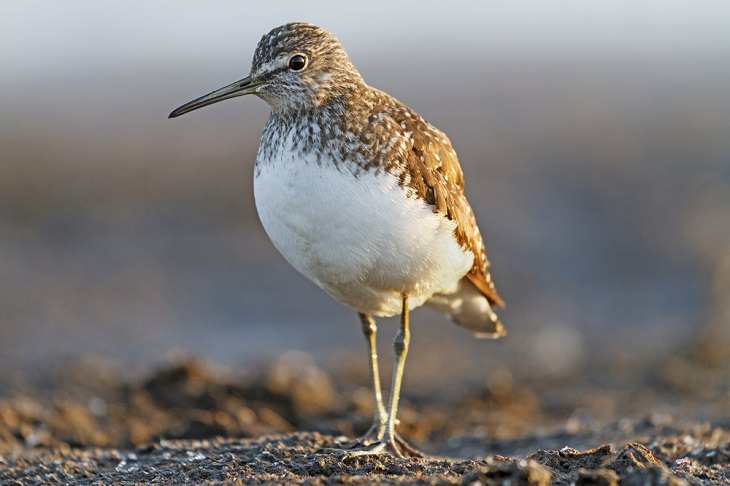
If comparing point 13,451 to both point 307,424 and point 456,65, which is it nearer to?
point 307,424

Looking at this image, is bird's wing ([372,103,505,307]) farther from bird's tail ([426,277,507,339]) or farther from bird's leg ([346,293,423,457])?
bird's leg ([346,293,423,457])

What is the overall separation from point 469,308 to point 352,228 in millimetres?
2114

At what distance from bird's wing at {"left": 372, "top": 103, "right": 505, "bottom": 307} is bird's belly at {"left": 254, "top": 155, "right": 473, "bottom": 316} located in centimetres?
10

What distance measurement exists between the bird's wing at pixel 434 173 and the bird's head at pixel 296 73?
1.34 feet

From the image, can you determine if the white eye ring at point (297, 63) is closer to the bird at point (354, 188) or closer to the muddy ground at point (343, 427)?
the bird at point (354, 188)

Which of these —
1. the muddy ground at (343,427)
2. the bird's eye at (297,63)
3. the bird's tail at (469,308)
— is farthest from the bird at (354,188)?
the muddy ground at (343,427)

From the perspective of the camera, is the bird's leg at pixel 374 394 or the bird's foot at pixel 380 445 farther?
the bird's leg at pixel 374 394

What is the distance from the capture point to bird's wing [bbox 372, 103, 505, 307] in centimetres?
669

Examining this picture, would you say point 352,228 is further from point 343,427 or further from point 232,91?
point 343,427

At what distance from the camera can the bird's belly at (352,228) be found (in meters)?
6.27

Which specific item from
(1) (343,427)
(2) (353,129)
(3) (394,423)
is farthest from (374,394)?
(2) (353,129)

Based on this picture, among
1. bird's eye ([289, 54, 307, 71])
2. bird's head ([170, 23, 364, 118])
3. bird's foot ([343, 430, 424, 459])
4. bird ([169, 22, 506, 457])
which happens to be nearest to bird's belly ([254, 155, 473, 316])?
bird ([169, 22, 506, 457])

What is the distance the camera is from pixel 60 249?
1872 centimetres

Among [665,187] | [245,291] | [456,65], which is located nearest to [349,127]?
[245,291]
